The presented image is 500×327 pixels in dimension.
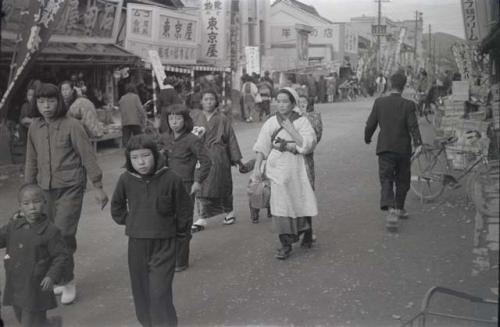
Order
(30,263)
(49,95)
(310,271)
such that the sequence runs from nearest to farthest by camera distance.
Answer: (30,263), (49,95), (310,271)

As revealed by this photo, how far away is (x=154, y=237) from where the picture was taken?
4.00 m

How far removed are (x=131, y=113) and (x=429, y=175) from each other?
20.3ft

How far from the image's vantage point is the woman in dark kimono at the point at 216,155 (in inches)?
273

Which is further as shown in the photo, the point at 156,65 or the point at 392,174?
the point at 156,65

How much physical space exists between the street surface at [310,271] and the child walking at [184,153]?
Result: 0.27 metres

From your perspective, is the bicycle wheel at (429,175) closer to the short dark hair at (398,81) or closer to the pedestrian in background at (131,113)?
the short dark hair at (398,81)

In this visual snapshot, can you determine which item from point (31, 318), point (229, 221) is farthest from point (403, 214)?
point (31, 318)

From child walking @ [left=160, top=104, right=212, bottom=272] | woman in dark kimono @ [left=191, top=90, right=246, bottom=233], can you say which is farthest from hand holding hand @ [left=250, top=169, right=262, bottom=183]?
child walking @ [left=160, top=104, right=212, bottom=272]

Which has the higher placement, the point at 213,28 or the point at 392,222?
the point at 213,28

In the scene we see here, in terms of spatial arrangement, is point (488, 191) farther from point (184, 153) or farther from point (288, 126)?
point (184, 153)

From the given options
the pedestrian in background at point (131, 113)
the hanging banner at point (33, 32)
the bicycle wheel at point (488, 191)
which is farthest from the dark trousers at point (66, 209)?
the pedestrian in background at point (131, 113)

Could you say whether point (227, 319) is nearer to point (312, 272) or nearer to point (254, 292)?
point (254, 292)

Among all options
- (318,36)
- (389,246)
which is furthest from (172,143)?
(318,36)

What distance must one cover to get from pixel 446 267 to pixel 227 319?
2191 mm
